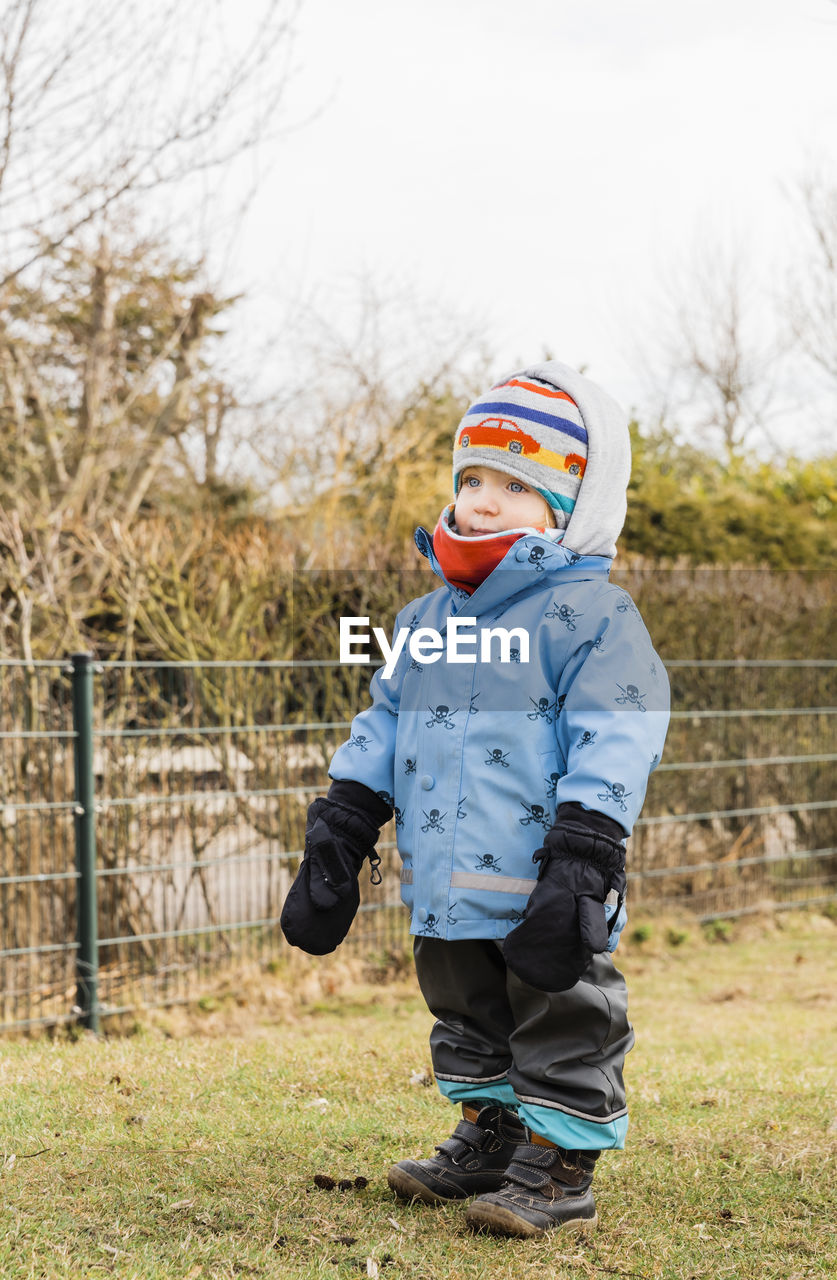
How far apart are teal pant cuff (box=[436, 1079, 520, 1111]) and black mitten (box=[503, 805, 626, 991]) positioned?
1.33 feet

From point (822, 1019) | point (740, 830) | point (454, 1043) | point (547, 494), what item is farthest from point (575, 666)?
point (740, 830)

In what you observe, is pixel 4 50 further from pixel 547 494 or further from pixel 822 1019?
pixel 822 1019

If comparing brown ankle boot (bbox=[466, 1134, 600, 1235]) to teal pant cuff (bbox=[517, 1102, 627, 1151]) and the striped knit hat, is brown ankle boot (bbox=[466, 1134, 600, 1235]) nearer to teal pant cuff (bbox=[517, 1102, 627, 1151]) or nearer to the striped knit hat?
teal pant cuff (bbox=[517, 1102, 627, 1151])

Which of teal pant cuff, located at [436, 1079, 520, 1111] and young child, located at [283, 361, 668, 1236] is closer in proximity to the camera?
young child, located at [283, 361, 668, 1236]

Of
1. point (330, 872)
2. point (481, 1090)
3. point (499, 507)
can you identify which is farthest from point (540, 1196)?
point (499, 507)

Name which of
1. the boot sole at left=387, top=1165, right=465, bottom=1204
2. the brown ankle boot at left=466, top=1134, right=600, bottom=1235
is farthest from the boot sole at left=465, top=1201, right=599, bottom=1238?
the boot sole at left=387, top=1165, right=465, bottom=1204

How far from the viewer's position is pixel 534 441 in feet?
8.55

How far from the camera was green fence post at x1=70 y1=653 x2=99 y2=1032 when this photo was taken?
16.5 feet

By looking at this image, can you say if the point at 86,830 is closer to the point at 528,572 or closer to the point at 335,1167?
the point at 335,1167

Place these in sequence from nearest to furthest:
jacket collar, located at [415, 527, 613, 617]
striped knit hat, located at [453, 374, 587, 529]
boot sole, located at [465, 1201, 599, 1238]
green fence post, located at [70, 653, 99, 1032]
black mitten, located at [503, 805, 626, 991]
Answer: black mitten, located at [503, 805, 626, 991] → boot sole, located at [465, 1201, 599, 1238] → jacket collar, located at [415, 527, 613, 617] → striped knit hat, located at [453, 374, 587, 529] → green fence post, located at [70, 653, 99, 1032]

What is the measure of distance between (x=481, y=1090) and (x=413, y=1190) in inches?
9.7

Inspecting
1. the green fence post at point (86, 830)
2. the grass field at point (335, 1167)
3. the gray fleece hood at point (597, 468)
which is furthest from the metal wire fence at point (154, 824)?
the gray fleece hood at point (597, 468)

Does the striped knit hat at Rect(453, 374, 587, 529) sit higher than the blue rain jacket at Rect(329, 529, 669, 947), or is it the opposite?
the striped knit hat at Rect(453, 374, 587, 529)

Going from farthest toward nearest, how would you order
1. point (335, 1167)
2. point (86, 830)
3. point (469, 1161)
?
point (86, 830)
point (335, 1167)
point (469, 1161)
